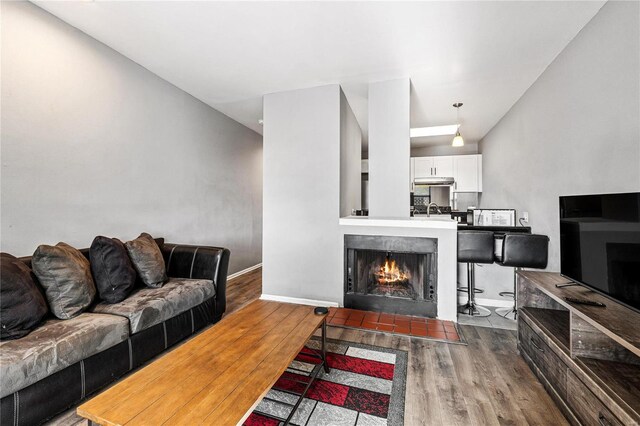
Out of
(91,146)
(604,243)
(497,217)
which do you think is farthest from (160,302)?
(497,217)

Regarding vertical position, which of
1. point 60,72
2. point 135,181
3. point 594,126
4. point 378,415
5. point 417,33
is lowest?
point 378,415

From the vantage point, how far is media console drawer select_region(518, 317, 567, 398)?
1.56m

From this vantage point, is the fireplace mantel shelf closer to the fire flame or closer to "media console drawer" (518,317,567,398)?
the fire flame

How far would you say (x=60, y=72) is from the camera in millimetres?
2334

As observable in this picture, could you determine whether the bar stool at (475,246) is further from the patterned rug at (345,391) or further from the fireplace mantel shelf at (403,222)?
the patterned rug at (345,391)

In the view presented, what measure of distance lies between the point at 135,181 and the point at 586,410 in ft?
13.3

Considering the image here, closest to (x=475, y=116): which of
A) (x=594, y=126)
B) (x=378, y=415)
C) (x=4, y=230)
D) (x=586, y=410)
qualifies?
(x=594, y=126)

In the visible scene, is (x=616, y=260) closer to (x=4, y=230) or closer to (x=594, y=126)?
(x=594, y=126)

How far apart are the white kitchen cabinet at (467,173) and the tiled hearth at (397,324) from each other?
3.88 m

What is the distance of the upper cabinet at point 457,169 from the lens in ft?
19.0

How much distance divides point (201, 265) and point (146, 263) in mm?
515

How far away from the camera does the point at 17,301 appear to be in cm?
155

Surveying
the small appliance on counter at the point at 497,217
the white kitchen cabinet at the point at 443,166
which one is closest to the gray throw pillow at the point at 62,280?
the small appliance on counter at the point at 497,217

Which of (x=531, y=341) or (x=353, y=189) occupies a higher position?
(x=353, y=189)
